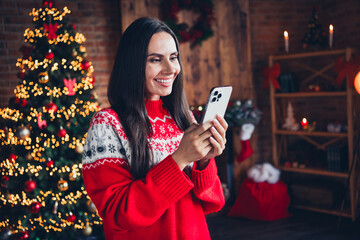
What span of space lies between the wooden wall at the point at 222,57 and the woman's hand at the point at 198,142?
9.29ft

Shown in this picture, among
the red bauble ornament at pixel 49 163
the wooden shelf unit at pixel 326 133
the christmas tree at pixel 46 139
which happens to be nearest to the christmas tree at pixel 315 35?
the wooden shelf unit at pixel 326 133

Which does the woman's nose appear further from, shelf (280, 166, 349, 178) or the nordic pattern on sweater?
shelf (280, 166, 349, 178)

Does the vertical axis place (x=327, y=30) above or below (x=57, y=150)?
above

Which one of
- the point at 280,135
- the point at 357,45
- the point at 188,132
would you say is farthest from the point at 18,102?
the point at 357,45

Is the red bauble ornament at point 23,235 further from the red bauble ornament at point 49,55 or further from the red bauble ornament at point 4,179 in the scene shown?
the red bauble ornament at point 49,55

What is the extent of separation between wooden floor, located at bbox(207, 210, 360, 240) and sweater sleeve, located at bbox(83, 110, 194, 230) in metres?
2.42

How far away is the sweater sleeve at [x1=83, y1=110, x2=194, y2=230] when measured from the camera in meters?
0.99

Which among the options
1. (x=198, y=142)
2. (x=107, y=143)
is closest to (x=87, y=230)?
(x=107, y=143)

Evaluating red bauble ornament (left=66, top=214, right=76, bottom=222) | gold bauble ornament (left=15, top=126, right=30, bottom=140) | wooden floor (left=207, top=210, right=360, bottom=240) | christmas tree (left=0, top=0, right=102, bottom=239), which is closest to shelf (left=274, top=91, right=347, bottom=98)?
wooden floor (left=207, top=210, right=360, bottom=240)

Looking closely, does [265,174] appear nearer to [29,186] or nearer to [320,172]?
[320,172]

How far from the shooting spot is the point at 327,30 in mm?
4172

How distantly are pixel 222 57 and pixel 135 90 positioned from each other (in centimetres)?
297

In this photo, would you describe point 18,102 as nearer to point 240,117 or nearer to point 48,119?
point 48,119

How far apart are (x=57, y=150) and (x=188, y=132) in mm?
2008
